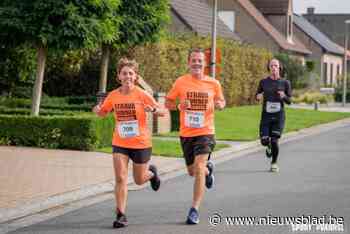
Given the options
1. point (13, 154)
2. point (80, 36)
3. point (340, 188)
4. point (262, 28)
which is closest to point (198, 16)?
point (262, 28)

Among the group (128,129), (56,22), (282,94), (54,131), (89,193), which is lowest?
(89,193)

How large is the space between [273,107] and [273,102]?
0.33ft

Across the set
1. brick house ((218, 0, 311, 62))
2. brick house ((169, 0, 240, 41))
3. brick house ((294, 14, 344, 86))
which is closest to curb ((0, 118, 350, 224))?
brick house ((169, 0, 240, 41))

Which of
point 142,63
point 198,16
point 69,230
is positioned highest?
point 198,16

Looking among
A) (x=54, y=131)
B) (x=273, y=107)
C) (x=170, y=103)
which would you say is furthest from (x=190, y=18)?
(x=170, y=103)

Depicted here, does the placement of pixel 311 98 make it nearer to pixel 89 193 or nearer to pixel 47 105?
pixel 47 105

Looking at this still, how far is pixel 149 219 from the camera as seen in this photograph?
9.10 metres

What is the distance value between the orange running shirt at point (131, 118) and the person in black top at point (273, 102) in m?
4.94

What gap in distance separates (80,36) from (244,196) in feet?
26.7

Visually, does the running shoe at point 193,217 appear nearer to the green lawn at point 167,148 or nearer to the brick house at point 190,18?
the green lawn at point 167,148

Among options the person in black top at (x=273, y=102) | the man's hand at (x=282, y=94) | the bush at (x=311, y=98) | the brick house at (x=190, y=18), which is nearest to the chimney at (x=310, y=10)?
the bush at (x=311, y=98)

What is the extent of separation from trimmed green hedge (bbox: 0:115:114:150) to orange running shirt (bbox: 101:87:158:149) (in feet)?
26.2

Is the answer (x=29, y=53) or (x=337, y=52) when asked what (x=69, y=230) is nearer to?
(x=29, y=53)

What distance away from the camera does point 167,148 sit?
57.3 feet
